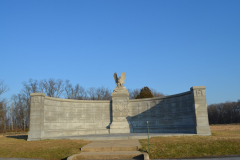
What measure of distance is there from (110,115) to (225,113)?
72.5 m

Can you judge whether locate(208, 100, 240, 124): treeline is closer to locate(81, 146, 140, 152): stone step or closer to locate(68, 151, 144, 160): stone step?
locate(81, 146, 140, 152): stone step

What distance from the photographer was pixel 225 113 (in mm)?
79625

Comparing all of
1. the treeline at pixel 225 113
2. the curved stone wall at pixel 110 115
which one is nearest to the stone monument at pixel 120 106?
the curved stone wall at pixel 110 115

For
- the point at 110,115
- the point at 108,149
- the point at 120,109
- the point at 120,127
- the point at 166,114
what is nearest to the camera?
the point at 108,149

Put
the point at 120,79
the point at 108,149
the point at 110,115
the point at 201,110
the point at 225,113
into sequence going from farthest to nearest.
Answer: the point at 225,113
the point at 110,115
the point at 120,79
the point at 201,110
the point at 108,149

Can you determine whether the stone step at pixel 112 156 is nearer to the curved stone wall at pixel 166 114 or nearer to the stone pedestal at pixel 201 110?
the stone pedestal at pixel 201 110

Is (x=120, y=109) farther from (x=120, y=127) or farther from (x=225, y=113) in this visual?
(x=225, y=113)

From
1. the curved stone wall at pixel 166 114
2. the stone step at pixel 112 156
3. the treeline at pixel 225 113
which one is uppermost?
the curved stone wall at pixel 166 114

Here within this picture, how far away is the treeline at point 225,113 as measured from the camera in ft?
248

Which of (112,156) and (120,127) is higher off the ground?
(120,127)

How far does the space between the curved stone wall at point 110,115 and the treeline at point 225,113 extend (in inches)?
2586

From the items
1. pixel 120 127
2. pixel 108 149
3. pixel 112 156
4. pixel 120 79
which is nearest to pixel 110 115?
pixel 120 127

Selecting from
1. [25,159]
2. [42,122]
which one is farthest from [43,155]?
[42,122]

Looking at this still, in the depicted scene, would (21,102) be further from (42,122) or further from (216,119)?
(216,119)
